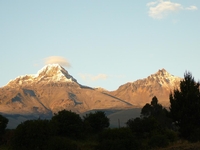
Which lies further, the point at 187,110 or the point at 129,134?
the point at 129,134

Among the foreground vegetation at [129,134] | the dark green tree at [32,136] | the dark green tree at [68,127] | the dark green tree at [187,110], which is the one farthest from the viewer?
the dark green tree at [68,127]

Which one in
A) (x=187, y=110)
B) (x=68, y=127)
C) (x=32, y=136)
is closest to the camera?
(x=187, y=110)

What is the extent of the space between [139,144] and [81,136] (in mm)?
11630

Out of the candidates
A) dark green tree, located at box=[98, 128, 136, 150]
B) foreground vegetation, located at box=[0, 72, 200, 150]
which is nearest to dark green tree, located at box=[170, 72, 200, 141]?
foreground vegetation, located at box=[0, 72, 200, 150]

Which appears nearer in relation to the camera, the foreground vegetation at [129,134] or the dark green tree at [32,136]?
the foreground vegetation at [129,134]

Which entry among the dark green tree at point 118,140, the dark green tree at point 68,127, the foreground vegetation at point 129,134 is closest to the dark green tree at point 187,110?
the foreground vegetation at point 129,134

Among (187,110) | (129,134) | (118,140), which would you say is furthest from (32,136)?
(187,110)

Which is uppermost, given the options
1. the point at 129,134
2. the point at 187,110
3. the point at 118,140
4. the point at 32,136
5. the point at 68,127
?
the point at 187,110

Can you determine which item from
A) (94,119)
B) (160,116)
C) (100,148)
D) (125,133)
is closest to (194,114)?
(125,133)

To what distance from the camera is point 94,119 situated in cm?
6153

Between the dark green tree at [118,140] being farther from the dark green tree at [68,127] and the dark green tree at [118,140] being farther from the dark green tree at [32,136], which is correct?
the dark green tree at [32,136]

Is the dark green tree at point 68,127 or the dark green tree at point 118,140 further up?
the dark green tree at point 68,127

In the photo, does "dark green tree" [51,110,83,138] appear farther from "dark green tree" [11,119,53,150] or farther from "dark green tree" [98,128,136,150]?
"dark green tree" [11,119,53,150]

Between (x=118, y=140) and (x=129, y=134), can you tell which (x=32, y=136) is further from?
(x=129, y=134)
